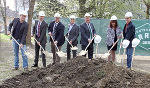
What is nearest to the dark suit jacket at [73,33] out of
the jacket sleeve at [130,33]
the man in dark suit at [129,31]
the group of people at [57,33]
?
the group of people at [57,33]

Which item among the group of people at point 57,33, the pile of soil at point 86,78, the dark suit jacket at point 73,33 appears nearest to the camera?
the pile of soil at point 86,78

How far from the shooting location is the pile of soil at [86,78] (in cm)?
560

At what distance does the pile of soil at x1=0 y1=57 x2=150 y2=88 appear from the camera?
560 cm

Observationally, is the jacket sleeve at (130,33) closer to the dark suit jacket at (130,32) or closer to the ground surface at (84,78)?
the dark suit jacket at (130,32)

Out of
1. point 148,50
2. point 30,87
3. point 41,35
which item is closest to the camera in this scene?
point 30,87

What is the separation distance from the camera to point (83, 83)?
226 inches

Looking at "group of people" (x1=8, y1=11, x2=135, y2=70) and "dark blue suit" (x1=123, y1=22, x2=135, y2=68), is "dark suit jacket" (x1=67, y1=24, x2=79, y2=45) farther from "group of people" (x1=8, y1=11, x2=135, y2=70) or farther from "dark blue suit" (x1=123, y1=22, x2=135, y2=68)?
"dark blue suit" (x1=123, y1=22, x2=135, y2=68)

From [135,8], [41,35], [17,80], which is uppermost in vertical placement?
[135,8]

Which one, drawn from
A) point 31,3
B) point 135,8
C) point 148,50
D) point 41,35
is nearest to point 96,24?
point 148,50

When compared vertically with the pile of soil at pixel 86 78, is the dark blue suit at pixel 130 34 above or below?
above

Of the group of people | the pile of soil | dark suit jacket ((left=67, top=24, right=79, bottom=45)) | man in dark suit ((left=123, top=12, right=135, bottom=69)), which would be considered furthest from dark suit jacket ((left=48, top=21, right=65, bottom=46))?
the pile of soil

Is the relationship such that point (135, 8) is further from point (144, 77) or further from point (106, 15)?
point (144, 77)

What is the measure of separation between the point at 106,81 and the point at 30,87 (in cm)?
180

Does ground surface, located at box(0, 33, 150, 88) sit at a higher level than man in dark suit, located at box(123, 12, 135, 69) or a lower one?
lower
